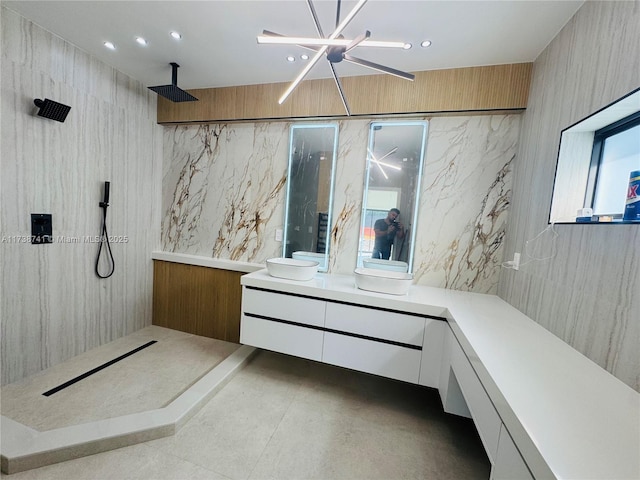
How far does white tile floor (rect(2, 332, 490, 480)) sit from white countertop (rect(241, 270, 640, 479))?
33.3 inches

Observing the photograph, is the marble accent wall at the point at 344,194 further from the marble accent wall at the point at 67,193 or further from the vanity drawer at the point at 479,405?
the vanity drawer at the point at 479,405

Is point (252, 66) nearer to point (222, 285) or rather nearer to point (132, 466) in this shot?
point (222, 285)

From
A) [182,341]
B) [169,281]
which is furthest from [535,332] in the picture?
[169,281]

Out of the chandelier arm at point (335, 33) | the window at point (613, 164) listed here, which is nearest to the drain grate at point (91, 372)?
the chandelier arm at point (335, 33)

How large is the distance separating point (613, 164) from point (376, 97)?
1648 millimetres

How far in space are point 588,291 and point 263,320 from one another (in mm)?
2077

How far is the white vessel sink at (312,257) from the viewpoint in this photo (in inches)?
104

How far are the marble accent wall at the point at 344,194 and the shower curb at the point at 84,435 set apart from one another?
1518 mm

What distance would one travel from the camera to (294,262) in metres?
2.58

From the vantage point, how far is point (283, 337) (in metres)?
2.17

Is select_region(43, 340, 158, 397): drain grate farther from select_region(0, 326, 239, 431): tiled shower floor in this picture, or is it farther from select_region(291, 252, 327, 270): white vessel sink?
select_region(291, 252, 327, 270): white vessel sink

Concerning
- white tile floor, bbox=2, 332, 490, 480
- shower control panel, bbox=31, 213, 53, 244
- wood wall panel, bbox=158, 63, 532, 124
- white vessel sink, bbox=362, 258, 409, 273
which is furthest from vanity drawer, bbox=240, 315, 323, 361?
wood wall panel, bbox=158, 63, 532, 124

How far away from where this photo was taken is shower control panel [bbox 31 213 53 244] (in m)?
2.01

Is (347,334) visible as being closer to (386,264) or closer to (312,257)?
(386,264)
